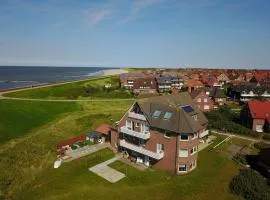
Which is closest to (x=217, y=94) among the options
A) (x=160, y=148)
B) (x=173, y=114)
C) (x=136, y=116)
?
(x=136, y=116)

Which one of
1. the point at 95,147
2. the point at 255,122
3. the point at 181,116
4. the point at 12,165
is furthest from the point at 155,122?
the point at 255,122

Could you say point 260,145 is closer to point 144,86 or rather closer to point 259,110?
point 259,110

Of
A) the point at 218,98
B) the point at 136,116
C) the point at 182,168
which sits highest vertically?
the point at 136,116

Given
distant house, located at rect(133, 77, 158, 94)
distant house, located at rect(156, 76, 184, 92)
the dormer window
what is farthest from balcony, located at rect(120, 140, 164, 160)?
distant house, located at rect(156, 76, 184, 92)

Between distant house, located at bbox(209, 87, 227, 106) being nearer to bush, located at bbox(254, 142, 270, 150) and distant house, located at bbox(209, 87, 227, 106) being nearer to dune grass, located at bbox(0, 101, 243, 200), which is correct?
bush, located at bbox(254, 142, 270, 150)

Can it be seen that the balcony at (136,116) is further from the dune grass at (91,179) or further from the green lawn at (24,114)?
the green lawn at (24,114)

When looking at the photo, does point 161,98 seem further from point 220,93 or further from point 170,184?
point 220,93

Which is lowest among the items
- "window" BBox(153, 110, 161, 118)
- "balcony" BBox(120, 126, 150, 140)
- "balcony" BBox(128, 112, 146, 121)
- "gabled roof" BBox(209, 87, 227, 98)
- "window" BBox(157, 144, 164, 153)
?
"window" BBox(157, 144, 164, 153)
